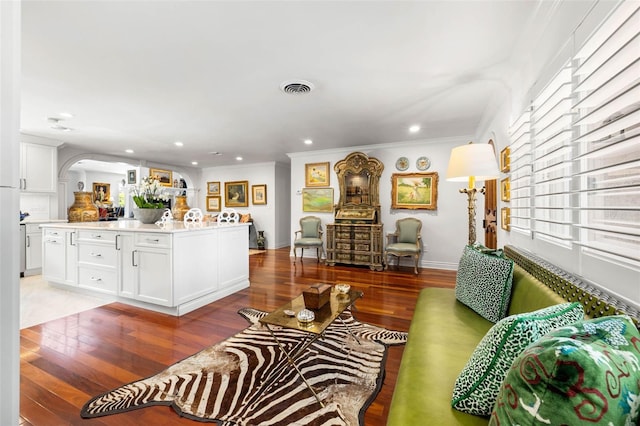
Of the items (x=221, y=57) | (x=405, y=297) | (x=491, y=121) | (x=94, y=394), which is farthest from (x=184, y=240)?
(x=491, y=121)

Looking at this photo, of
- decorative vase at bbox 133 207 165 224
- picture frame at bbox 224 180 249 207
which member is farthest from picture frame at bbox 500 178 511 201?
picture frame at bbox 224 180 249 207

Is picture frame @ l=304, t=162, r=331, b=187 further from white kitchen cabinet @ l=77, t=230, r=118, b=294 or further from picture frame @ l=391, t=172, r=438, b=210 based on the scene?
white kitchen cabinet @ l=77, t=230, r=118, b=294

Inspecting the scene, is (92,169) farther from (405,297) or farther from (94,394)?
(405,297)

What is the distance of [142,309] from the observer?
3.14 metres

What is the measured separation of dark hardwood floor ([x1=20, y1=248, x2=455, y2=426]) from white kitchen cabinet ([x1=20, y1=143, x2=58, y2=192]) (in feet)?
11.5

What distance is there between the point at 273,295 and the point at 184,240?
1.33 meters

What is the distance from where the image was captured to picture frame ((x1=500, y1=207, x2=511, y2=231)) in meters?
2.61

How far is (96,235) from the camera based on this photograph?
3.41 metres

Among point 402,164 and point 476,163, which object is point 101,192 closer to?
point 402,164

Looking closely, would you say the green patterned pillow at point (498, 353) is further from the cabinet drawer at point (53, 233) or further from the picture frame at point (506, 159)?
the cabinet drawer at point (53, 233)

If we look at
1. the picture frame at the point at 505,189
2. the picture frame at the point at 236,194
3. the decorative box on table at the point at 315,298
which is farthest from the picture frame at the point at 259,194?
the decorative box on table at the point at 315,298

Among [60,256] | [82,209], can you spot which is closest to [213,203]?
[82,209]

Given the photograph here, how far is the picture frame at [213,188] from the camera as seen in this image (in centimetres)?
842

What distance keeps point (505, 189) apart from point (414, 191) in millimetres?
2550
